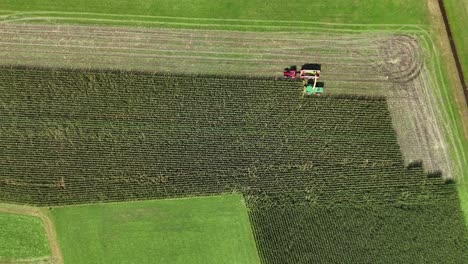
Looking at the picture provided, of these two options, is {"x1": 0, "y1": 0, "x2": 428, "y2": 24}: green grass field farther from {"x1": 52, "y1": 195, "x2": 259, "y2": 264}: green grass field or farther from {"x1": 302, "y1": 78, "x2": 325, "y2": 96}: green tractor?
{"x1": 52, "y1": 195, "x2": 259, "y2": 264}: green grass field

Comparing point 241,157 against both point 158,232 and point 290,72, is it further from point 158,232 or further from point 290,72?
point 158,232

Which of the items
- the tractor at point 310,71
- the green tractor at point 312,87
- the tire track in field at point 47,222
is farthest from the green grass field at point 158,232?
the tractor at point 310,71

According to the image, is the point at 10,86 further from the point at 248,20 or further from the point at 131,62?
the point at 248,20

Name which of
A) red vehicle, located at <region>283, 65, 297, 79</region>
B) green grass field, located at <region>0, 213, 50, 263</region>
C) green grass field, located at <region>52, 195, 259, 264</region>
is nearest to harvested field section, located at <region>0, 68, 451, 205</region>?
red vehicle, located at <region>283, 65, 297, 79</region>

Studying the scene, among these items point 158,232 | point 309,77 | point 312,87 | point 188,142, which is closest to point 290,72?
point 309,77

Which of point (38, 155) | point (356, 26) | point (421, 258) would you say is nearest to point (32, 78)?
point (38, 155)
